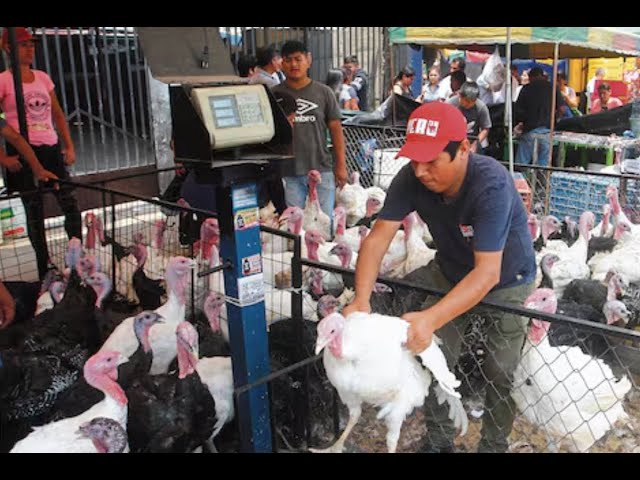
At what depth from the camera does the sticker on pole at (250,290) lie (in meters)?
2.73

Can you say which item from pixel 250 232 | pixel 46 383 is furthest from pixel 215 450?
pixel 250 232

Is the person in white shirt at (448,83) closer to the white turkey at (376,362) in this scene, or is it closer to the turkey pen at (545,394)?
the turkey pen at (545,394)

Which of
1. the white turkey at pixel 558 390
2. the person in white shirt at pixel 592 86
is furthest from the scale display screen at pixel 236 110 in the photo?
the person in white shirt at pixel 592 86

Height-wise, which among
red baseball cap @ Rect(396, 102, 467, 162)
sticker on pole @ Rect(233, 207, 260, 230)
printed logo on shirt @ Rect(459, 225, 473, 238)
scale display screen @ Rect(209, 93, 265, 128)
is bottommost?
printed logo on shirt @ Rect(459, 225, 473, 238)

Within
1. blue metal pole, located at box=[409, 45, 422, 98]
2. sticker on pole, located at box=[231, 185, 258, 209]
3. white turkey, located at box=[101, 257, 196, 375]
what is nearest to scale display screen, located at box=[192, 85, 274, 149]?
sticker on pole, located at box=[231, 185, 258, 209]

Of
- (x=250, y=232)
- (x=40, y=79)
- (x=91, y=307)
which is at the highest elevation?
(x=40, y=79)

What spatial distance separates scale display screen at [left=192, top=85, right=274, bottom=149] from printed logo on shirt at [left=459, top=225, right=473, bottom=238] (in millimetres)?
899

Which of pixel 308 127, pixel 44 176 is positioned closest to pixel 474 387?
pixel 308 127

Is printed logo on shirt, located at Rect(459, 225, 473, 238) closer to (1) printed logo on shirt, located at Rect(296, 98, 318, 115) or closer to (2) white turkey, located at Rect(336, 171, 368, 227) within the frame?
(1) printed logo on shirt, located at Rect(296, 98, 318, 115)

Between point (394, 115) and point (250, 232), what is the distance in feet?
20.1

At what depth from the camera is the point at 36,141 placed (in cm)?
529

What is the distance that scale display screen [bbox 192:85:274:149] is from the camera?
237 cm
